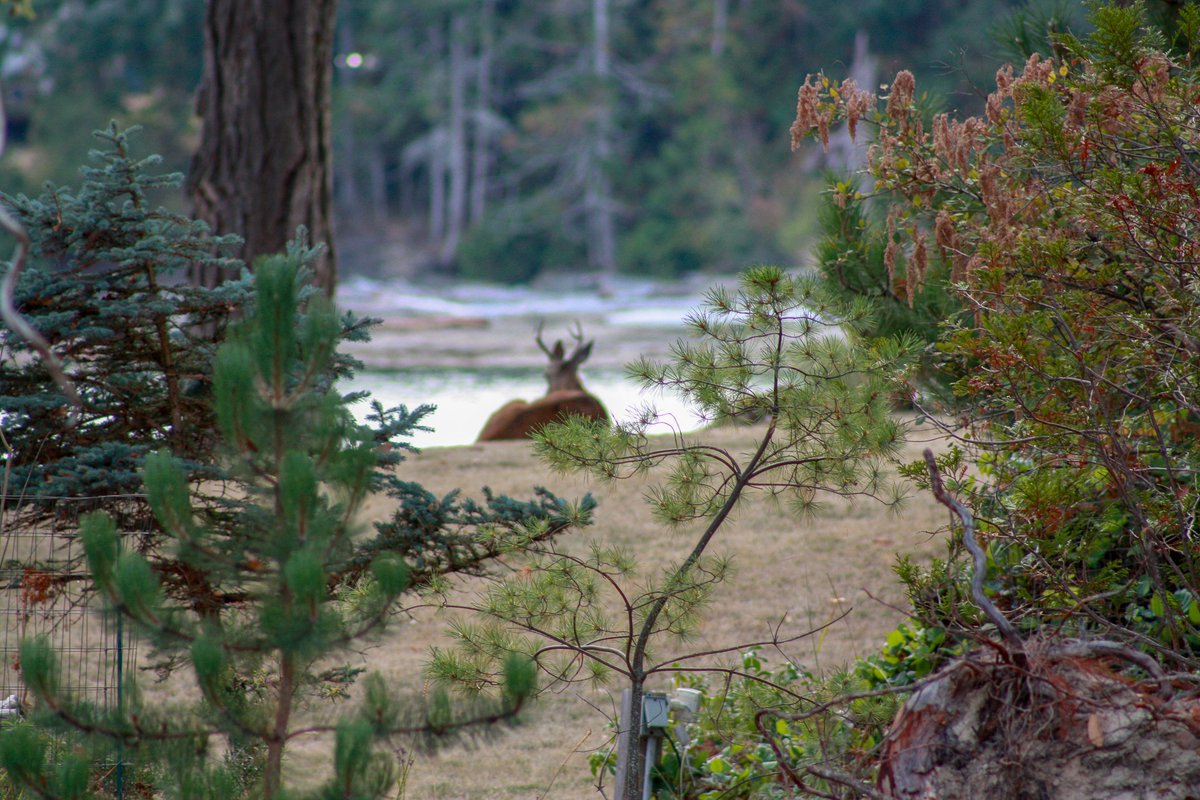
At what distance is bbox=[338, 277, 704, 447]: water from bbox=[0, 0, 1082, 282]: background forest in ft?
8.56

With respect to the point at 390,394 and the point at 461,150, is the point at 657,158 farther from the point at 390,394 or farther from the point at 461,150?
the point at 390,394

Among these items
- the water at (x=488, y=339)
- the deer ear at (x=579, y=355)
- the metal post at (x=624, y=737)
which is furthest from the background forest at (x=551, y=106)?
the metal post at (x=624, y=737)

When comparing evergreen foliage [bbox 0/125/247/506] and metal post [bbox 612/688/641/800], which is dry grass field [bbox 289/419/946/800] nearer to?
metal post [bbox 612/688/641/800]

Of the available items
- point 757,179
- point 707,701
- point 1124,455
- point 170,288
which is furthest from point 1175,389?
point 757,179

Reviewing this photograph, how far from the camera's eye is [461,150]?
3850cm

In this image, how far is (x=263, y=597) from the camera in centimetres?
230

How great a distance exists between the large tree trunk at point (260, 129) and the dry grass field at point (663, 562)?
1.89 m

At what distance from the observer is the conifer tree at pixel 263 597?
2.22m

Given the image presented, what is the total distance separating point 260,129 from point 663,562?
323cm

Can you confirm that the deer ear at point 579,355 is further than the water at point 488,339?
No

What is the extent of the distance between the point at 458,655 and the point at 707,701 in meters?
1.24

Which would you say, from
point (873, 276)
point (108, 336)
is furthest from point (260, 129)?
point (873, 276)

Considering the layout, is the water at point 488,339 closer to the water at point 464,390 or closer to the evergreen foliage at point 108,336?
the water at point 464,390

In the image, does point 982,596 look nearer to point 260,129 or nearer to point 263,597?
point 263,597
